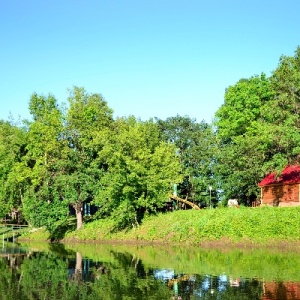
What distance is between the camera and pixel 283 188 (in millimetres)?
51281

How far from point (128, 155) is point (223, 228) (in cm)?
1307

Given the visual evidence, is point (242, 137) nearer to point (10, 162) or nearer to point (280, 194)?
point (280, 194)

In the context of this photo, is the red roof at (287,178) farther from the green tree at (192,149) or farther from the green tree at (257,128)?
the green tree at (192,149)

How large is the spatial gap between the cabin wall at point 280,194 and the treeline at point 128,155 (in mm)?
2035

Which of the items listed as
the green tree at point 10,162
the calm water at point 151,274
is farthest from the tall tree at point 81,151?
the calm water at point 151,274

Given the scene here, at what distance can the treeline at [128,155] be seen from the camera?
1933 inches

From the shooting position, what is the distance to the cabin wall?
4978 cm

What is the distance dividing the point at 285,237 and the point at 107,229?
63.5 ft

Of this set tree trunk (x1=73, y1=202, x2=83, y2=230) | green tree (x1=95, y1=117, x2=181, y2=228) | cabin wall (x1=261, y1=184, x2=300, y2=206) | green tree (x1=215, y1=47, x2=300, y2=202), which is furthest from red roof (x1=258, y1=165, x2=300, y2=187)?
tree trunk (x1=73, y1=202, x2=83, y2=230)

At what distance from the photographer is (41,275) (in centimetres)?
2964

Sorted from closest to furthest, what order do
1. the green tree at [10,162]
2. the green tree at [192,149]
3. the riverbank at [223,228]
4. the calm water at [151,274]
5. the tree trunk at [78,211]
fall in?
the calm water at [151,274]
the riverbank at [223,228]
the tree trunk at [78,211]
the green tree at [10,162]
the green tree at [192,149]

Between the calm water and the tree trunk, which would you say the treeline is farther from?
the calm water

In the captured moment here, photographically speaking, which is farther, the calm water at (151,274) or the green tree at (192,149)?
the green tree at (192,149)

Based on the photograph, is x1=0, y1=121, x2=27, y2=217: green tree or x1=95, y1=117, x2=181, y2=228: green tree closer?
x1=95, y1=117, x2=181, y2=228: green tree
